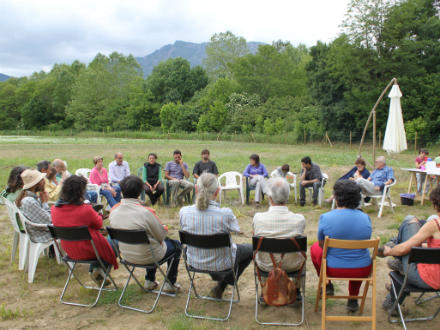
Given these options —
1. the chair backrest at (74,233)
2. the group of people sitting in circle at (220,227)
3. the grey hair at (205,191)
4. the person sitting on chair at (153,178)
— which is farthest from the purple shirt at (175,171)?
the grey hair at (205,191)

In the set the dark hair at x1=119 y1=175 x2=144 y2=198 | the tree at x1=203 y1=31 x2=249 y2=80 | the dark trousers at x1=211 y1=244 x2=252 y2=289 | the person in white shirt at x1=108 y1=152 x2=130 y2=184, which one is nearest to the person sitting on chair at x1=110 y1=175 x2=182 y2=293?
the dark hair at x1=119 y1=175 x2=144 y2=198

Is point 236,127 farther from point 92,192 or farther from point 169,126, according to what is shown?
point 92,192

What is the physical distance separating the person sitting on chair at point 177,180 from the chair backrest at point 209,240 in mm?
4928

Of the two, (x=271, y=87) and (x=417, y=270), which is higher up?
(x=271, y=87)

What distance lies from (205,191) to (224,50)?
6622 centimetres

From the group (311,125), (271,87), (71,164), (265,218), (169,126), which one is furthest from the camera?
(169,126)

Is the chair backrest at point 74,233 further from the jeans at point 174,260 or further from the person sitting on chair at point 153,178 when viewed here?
the person sitting on chair at point 153,178

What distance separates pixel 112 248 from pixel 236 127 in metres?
40.5

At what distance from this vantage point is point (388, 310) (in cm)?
334

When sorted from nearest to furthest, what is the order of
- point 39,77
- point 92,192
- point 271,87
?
point 92,192, point 271,87, point 39,77

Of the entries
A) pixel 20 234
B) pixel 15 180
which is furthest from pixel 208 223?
pixel 15 180

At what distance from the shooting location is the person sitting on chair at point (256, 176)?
26.9 ft

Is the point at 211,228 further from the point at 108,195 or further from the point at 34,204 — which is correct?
the point at 108,195

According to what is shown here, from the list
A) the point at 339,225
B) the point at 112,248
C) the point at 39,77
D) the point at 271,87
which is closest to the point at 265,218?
the point at 339,225
